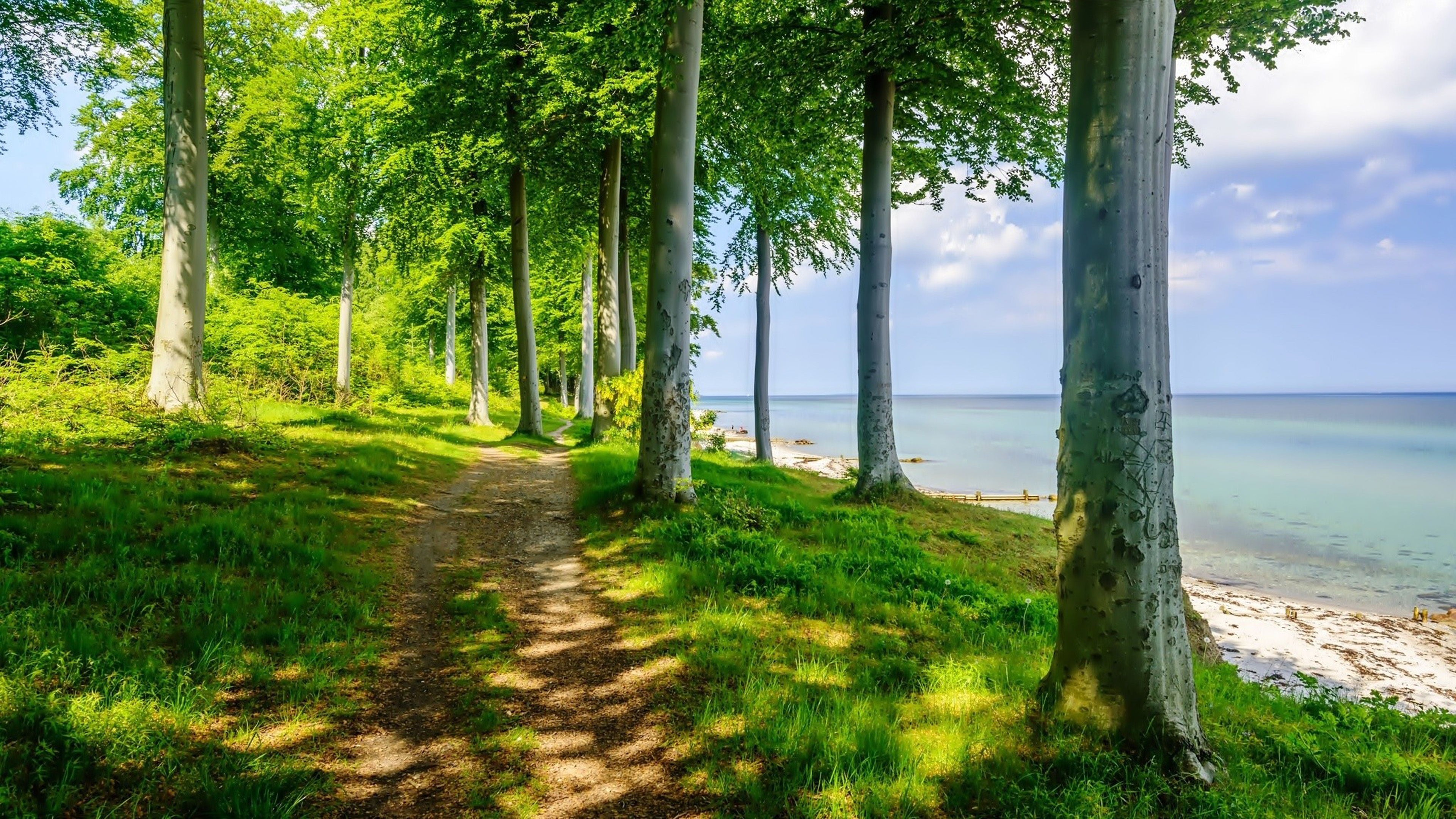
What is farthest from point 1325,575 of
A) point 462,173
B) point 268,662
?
point 462,173

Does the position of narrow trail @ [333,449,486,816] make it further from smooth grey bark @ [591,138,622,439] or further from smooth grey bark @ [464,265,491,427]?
smooth grey bark @ [464,265,491,427]

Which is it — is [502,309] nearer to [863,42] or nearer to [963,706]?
[863,42]

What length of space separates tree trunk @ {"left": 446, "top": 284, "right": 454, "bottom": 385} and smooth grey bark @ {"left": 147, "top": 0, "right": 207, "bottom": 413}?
1909cm

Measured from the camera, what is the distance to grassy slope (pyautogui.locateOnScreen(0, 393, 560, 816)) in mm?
2771

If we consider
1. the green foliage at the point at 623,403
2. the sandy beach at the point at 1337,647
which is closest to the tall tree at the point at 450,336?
the green foliage at the point at 623,403

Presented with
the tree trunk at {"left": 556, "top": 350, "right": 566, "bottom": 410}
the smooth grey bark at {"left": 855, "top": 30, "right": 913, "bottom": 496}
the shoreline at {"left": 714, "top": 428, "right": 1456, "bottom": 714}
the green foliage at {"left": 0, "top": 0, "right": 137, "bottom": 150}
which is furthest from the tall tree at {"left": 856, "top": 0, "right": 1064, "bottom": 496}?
the tree trunk at {"left": 556, "top": 350, "right": 566, "bottom": 410}

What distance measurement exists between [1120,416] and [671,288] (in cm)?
588

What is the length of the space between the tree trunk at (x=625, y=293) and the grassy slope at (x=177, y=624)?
11088 mm

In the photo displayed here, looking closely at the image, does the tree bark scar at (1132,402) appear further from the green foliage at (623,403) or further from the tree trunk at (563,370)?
the tree trunk at (563,370)

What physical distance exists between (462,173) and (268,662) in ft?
51.8

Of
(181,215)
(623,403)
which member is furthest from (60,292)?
(623,403)

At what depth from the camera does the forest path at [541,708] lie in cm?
305

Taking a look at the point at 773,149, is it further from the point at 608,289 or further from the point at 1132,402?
the point at 1132,402

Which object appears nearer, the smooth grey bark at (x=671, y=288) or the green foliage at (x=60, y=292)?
the smooth grey bark at (x=671, y=288)
